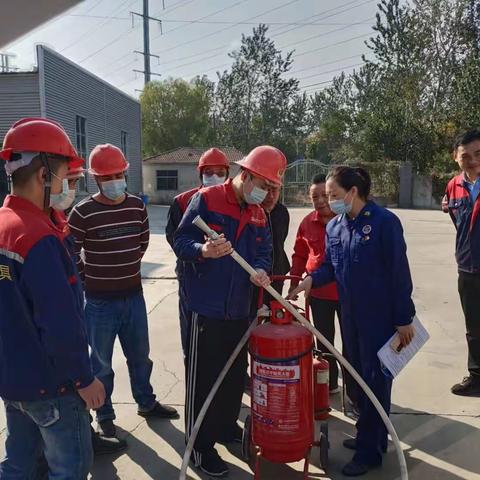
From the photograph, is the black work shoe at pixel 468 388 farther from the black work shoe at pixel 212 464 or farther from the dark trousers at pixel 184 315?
the dark trousers at pixel 184 315

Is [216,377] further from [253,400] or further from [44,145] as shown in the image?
[44,145]

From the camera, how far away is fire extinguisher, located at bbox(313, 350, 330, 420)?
128 inches

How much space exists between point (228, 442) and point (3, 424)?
1.60 meters

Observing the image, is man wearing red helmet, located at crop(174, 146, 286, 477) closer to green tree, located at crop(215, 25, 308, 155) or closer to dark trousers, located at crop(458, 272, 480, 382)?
dark trousers, located at crop(458, 272, 480, 382)

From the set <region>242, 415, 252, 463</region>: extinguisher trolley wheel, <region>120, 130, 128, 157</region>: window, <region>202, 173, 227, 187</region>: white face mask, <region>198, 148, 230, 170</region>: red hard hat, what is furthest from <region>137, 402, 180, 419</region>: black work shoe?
<region>120, 130, 128, 157</region>: window

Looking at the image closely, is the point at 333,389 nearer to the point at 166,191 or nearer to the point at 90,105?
the point at 90,105

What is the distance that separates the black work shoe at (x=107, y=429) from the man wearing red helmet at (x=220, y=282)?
62 cm

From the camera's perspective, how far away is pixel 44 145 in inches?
74.7

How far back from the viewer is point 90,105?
20.0 m

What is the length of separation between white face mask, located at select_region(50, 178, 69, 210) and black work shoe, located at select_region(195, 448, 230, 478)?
1751 mm

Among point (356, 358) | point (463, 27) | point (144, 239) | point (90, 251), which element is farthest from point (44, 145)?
point (463, 27)

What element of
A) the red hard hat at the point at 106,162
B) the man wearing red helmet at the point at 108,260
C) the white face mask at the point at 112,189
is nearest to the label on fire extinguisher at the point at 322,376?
the man wearing red helmet at the point at 108,260

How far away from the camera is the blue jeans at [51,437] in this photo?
74.4 inches

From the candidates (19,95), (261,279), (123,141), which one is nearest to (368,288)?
(261,279)
